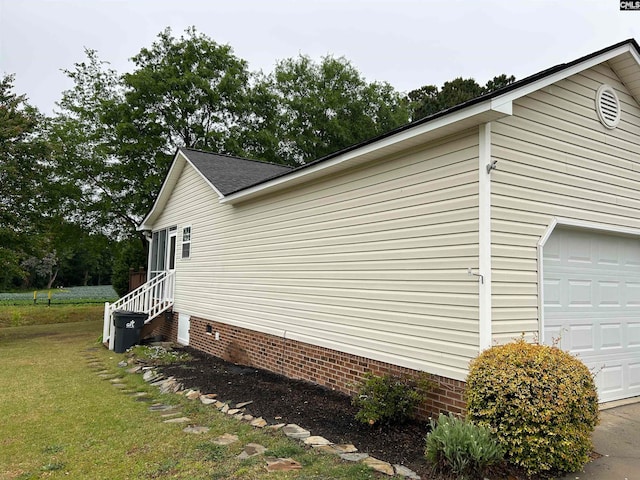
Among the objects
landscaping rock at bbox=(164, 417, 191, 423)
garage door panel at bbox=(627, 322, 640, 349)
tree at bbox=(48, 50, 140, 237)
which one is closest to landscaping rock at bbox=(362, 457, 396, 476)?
landscaping rock at bbox=(164, 417, 191, 423)

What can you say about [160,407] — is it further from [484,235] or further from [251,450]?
[484,235]

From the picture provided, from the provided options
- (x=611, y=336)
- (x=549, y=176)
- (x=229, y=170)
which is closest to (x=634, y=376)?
(x=611, y=336)

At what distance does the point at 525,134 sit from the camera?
466cm

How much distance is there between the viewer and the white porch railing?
12.0 m

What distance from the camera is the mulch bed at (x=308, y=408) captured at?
4.14 metres

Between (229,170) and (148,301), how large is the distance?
4.51 meters

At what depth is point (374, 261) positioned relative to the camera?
5.71 meters

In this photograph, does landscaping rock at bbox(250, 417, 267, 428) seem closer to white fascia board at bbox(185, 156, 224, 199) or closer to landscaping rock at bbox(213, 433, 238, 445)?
landscaping rock at bbox(213, 433, 238, 445)

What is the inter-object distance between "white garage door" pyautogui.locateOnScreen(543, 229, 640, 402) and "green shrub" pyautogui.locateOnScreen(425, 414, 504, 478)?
1.89 metres

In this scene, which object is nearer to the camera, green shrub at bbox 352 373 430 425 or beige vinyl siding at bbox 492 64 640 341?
beige vinyl siding at bbox 492 64 640 341

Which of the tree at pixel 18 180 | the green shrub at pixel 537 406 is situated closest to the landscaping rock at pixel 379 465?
the green shrub at pixel 537 406

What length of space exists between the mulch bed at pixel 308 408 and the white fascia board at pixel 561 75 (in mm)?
3277

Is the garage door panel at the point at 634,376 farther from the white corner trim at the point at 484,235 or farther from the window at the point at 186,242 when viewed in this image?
the window at the point at 186,242

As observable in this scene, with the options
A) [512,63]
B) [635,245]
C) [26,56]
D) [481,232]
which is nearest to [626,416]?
[635,245]
